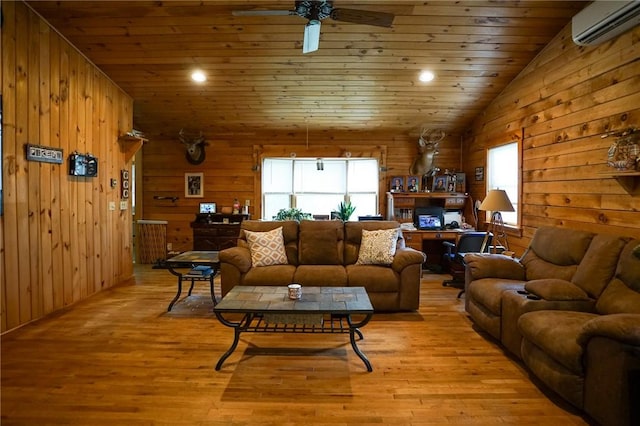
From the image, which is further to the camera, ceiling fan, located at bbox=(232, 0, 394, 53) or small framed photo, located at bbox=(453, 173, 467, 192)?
small framed photo, located at bbox=(453, 173, 467, 192)

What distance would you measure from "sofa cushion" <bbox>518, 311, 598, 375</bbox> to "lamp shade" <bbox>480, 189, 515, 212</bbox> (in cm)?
159

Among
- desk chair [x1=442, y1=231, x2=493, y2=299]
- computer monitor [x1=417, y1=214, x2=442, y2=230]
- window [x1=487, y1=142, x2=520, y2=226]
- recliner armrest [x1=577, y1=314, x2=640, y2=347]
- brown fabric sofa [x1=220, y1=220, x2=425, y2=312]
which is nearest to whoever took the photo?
recliner armrest [x1=577, y1=314, x2=640, y2=347]

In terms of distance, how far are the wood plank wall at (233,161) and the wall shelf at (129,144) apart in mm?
1304

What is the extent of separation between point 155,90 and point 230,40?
5.89 ft

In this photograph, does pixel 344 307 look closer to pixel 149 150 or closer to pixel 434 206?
pixel 434 206

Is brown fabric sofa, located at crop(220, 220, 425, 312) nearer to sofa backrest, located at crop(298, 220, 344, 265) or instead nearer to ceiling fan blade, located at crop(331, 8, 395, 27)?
sofa backrest, located at crop(298, 220, 344, 265)

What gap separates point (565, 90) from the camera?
13.0 ft

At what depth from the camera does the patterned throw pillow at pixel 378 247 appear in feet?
13.8

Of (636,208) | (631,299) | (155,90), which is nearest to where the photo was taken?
(631,299)

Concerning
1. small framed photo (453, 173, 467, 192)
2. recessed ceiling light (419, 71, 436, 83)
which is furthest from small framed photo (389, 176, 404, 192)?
recessed ceiling light (419, 71, 436, 83)

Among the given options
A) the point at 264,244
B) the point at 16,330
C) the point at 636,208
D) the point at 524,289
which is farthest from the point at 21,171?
the point at 636,208

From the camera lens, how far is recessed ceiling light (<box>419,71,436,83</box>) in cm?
493

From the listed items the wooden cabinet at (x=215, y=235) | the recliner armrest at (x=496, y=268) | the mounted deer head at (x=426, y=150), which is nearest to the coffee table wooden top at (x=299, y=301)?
the recliner armrest at (x=496, y=268)

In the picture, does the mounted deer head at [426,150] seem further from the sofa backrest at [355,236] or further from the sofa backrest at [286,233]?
the sofa backrest at [286,233]
